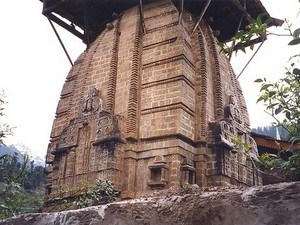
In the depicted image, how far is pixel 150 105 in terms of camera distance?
8.95 metres

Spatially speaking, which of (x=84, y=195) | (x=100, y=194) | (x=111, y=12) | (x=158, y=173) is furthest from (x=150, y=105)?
(x=111, y=12)

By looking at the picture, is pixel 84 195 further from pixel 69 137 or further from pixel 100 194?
pixel 69 137

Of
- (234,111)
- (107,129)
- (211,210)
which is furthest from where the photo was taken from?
(234,111)

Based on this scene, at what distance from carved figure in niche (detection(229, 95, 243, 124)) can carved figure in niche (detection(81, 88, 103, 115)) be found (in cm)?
360

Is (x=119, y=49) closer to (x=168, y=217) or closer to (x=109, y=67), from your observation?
(x=109, y=67)

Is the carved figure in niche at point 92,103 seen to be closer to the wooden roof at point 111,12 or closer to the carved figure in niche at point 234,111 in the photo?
the wooden roof at point 111,12

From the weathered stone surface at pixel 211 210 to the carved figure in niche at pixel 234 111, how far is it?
7.95 metres

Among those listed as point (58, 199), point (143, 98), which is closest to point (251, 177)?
point (143, 98)

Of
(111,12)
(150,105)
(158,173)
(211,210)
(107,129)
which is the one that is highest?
(111,12)

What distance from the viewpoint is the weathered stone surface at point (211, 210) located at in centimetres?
170

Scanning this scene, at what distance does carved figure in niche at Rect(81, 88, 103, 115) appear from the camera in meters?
9.64

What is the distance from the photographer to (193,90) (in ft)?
30.7

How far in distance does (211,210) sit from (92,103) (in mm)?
8124

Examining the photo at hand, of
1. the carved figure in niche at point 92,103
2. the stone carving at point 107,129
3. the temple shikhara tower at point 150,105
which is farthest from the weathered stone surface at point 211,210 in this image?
the carved figure in niche at point 92,103
